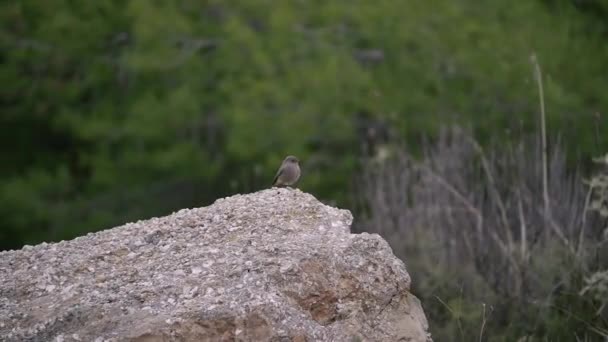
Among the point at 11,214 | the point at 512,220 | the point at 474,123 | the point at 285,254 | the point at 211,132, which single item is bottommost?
the point at 11,214

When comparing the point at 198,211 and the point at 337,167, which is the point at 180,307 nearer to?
the point at 198,211

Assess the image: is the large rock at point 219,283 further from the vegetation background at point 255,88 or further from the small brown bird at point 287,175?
the vegetation background at point 255,88

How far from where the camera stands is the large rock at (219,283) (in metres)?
3.90

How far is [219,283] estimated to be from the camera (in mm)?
4055

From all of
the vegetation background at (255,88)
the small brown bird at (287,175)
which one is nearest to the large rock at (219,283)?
the small brown bird at (287,175)

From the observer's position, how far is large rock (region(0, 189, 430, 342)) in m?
3.90

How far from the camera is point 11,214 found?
496 inches

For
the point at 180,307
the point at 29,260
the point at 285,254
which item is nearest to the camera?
the point at 180,307

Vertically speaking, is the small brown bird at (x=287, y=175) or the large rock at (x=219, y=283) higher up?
the large rock at (x=219, y=283)

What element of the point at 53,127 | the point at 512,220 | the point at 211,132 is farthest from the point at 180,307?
the point at 53,127

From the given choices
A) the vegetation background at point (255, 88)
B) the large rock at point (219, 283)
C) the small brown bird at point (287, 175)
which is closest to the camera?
the large rock at point (219, 283)

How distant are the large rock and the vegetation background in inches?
217

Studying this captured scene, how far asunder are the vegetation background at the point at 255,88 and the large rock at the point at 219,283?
5508mm

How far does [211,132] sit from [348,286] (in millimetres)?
8736
